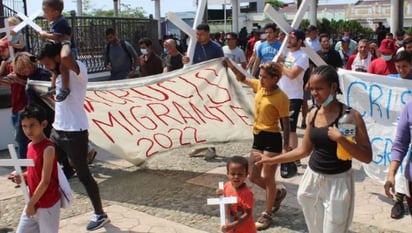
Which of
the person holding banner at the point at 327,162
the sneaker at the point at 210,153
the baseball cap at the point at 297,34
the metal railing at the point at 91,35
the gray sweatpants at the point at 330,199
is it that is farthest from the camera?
the metal railing at the point at 91,35

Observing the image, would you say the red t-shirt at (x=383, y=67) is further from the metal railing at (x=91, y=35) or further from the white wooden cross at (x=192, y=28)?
the metal railing at (x=91, y=35)

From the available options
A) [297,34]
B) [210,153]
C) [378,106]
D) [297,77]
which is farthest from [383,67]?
[210,153]

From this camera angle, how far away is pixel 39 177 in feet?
11.7

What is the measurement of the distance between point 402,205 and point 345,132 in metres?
2.22

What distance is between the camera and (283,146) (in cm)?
→ 471

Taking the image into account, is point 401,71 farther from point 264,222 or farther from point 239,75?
point 264,222

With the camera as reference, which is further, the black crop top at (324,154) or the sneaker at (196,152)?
the sneaker at (196,152)

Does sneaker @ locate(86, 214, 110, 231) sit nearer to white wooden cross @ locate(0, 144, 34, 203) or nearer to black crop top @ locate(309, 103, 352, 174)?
white wooden cross @ locate(0, 144, 34, 203)

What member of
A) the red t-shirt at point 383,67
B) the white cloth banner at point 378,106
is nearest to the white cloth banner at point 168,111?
the white cloth banner at point 378,106

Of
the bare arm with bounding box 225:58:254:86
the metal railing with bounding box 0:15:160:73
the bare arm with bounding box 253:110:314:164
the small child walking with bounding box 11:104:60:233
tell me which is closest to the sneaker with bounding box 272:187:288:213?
the bare arm with bounding box 225:58:254:86

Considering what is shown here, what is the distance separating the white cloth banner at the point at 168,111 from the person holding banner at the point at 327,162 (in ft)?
9.48

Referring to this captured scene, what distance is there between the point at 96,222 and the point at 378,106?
9.65ft

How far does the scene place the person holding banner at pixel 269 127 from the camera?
4.45m

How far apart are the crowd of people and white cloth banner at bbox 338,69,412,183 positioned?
0.30 metres
